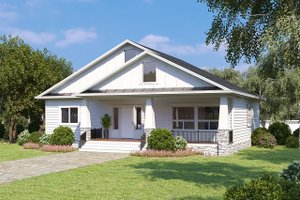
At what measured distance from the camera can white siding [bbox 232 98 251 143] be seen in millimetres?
24312

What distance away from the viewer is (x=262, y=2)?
10867mm

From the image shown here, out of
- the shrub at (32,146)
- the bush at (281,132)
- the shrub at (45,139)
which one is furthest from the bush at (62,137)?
the bush at (281,132)

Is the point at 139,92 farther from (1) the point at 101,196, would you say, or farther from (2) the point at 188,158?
(1) the point at 101,196

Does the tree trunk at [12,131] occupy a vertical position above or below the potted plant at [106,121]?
below

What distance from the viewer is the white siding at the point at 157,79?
72.1ft

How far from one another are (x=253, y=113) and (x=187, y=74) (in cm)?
1126

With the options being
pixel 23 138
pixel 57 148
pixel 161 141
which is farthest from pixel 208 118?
pixel 23 138

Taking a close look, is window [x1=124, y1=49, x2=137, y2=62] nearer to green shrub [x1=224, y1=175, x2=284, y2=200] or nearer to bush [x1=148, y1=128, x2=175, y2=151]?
bush [x1=148, y1=128, x2=175, y2=151]

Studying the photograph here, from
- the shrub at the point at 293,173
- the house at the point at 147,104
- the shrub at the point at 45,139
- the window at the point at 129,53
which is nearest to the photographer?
the shrub at the point at 293,173

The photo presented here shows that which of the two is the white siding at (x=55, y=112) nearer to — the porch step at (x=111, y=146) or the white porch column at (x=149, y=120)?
the porch step at (x=111, y=146)

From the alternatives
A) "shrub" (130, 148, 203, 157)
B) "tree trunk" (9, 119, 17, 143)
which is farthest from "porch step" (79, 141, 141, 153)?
"tree trunk" (9, 119, 17, 143)

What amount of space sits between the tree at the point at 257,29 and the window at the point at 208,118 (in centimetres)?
1281

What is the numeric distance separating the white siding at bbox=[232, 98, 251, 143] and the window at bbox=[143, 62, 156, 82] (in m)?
5.63

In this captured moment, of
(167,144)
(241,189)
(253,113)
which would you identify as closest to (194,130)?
(167,144)
